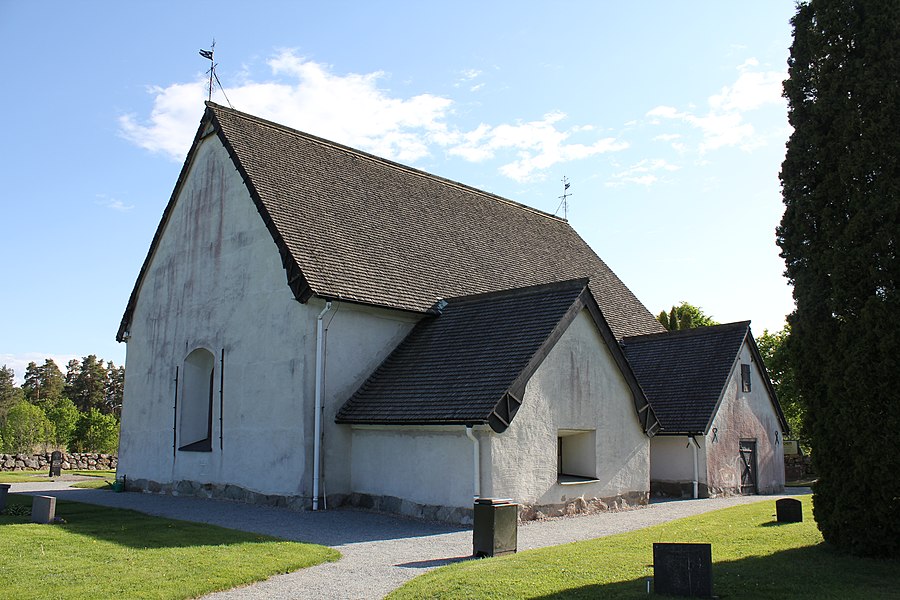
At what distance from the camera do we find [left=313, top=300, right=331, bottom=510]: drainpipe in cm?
1795

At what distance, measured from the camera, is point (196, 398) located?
76.1 ft

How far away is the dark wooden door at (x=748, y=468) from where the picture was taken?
2442 centimetres

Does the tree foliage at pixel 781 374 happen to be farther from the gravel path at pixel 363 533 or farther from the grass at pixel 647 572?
the grass at pixel 647 572

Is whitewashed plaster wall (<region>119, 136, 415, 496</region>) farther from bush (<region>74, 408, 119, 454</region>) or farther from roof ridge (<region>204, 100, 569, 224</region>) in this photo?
bush (<region>74, 408, 119, 454</region>)

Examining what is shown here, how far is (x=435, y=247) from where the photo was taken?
78.8ft

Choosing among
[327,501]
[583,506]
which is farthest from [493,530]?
[327,501]

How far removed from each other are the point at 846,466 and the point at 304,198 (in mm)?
15705

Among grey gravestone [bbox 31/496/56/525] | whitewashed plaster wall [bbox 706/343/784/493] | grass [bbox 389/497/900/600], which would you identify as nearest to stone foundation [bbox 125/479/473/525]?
grass [bbox 389/497/900/600]

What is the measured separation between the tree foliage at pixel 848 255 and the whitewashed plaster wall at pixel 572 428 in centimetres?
614

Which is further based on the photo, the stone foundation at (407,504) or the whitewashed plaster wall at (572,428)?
the stone foundation at (407,504)

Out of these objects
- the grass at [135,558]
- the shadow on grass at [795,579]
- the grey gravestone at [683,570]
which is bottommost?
the grass at [135,558]

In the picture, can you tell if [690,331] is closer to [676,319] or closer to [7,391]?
[676,319]

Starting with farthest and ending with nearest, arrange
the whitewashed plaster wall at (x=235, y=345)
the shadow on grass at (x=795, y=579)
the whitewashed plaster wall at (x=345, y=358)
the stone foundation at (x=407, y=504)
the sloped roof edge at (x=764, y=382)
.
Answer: the sloped roof edge at (x=764, y=382), the whitewashed plaster wall at (x=235, y=345), the whitewashed plaster wall at (x=345, y=358), the stone foundation at (x=407, y=504), the shadow on grass at (x=795, y=579)

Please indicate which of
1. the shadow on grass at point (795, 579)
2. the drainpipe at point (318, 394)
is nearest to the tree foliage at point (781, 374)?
the drainpipe at point (318, 394)
